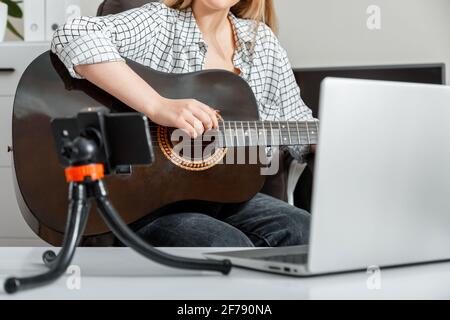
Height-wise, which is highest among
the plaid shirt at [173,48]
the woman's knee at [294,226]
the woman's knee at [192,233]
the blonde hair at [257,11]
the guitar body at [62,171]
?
the blonde hair at [257,11]

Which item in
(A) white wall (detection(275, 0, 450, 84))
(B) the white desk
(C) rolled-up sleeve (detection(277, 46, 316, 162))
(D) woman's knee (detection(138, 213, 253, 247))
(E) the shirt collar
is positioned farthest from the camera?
(A) white wall (detection(275, 0, 450, 84))

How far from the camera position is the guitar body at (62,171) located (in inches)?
45.4

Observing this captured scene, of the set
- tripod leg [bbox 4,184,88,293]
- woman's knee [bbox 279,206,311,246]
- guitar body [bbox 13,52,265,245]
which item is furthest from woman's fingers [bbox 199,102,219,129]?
tripod leg [bbox 4,184,88,293]

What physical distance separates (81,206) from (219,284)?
14cm

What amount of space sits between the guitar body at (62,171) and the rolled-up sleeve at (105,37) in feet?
0.15

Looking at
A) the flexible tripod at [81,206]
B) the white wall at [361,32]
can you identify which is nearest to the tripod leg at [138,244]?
the flexible tripod at [81,206]

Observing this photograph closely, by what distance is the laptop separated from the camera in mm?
568

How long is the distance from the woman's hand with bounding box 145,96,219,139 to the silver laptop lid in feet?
1.62

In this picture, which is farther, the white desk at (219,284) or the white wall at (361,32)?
the white wall at (361,32)

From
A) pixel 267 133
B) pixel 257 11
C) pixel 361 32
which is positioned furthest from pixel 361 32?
pixel 267 133

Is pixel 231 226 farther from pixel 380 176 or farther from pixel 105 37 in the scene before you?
pixel 380 176

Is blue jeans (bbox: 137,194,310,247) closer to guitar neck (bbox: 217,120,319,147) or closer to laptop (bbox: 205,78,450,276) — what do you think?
guitar neck (bbox: 217,120,319,147)

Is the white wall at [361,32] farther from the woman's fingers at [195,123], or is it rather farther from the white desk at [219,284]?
the white desk at [219,284]

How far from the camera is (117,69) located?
1166 mm
